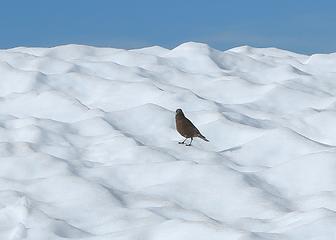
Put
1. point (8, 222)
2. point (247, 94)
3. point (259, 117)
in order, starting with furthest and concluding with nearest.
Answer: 1. point (247, 94)
2. point (259, 117)
3. point (8, 222)

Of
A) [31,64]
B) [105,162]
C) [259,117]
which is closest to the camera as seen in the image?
[105,162]

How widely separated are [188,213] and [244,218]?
0.38 meters

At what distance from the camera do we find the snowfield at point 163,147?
5359mm

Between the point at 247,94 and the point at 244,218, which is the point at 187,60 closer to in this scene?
the point at 247,94

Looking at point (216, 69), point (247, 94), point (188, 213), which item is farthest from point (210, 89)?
point (188, 213)

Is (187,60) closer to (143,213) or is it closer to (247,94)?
(247,94)

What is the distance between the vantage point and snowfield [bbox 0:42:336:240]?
536 cm

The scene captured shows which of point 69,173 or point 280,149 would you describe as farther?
point 280,149

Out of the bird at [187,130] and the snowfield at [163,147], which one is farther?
the bird at [187,130]

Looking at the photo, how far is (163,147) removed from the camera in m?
7.78

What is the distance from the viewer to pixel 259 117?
30.4 ft

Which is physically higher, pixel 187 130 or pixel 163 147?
pixel 187 130

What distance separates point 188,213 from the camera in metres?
5.60

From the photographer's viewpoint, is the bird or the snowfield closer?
the snowfield
